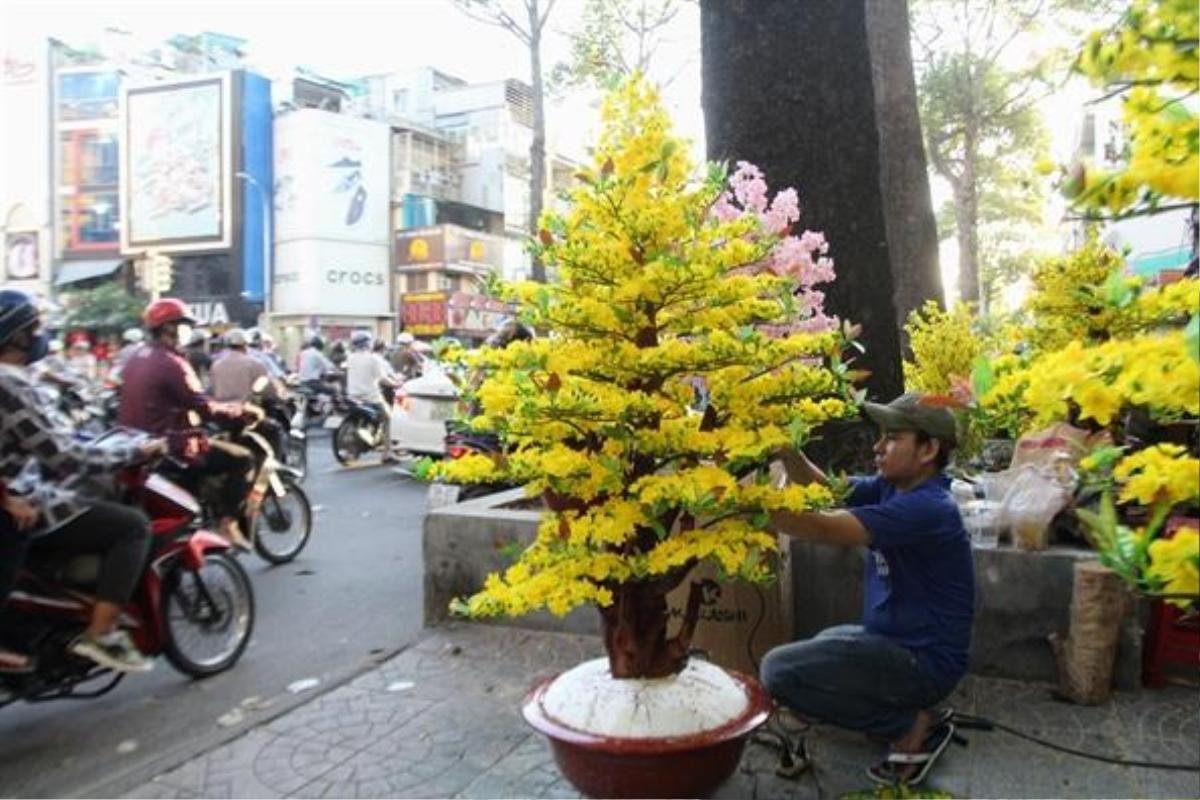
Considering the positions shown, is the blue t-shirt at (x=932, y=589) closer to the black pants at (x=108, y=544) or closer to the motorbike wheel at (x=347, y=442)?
the black pants at (x=108, y=544)

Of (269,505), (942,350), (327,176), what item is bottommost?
(269,505)

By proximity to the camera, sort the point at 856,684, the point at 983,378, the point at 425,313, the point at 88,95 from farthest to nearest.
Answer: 1. the point at 425,313
2. the point at 88,95
3. the point at 856,684
4. the point at 983,378

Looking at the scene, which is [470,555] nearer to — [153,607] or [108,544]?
[153,607]

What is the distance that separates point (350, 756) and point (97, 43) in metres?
44.8

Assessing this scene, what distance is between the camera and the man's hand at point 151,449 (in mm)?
4496

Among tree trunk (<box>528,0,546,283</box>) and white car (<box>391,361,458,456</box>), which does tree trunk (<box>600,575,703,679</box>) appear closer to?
white car (<box>391,361,458,456</box>)

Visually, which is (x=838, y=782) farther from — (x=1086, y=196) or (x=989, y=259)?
(x=989, y=259)

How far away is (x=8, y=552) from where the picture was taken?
13.0 feet

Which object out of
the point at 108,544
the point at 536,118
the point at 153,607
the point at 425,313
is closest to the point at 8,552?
the point at 108,544

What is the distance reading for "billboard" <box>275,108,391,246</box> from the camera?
3709 cm

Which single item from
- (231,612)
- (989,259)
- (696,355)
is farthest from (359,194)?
(696,355)

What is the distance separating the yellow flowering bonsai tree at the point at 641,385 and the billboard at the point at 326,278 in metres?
36.2

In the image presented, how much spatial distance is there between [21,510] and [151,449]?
73 cm

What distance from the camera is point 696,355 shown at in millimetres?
2799
